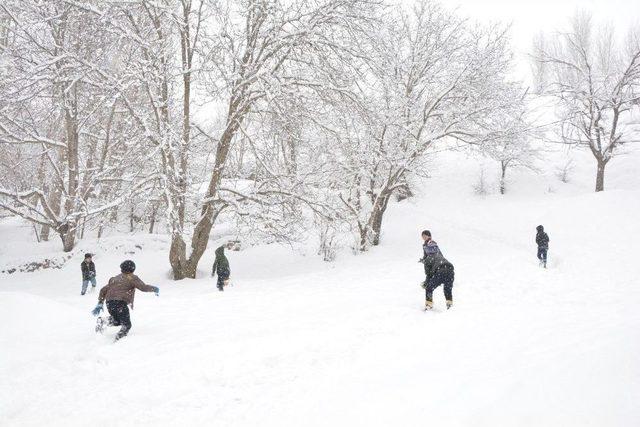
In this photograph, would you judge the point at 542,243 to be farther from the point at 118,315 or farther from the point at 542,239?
the point at 118,315

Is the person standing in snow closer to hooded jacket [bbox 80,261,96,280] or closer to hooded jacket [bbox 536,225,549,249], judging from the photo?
hooded jacket [bbox 536,225,549,249]

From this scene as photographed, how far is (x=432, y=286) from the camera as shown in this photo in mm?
7855

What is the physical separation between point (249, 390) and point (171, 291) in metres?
7.71

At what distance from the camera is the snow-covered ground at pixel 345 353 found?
3818mm

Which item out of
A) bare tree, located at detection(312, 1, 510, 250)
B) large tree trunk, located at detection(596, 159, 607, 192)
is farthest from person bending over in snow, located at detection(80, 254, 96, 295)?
large tree trunk, located at detection(596, 159, 607, 192)

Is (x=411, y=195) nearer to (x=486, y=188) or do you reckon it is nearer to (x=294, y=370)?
(x=486, y=188)

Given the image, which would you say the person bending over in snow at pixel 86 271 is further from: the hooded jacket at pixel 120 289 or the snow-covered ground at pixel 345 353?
the hooded jacket at pixel 120 289

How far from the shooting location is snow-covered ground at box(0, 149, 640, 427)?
3.82 m

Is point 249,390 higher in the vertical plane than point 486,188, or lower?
lower

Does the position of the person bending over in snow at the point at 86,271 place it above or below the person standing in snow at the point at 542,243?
below

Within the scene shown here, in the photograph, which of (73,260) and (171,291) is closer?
(171,291)

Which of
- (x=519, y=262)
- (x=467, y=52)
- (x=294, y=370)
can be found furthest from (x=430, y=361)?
(x=467, y=52)

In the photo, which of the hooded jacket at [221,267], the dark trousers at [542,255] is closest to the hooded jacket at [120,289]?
the hooded jacket at [221,267]

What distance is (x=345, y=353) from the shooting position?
18.6ft
